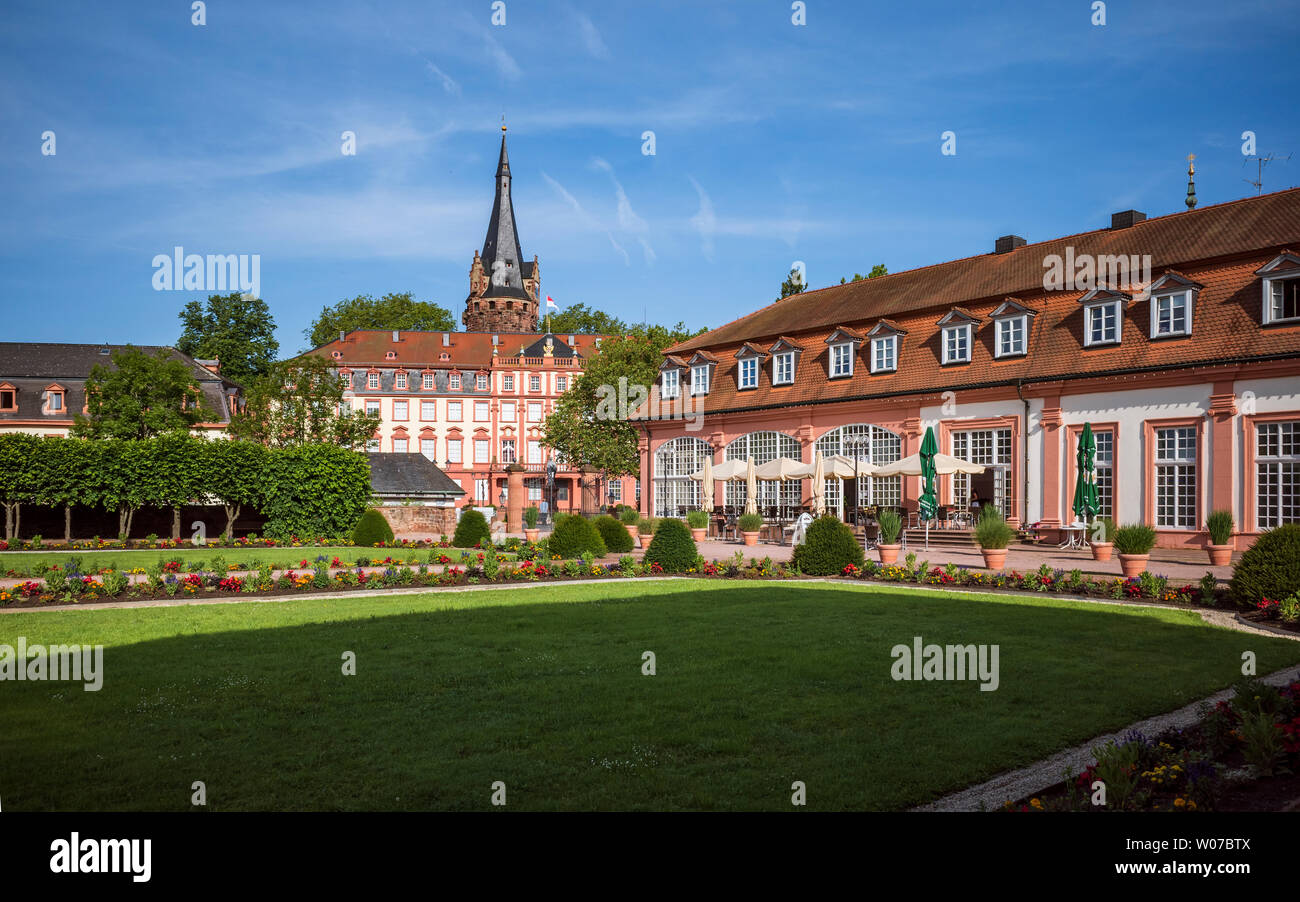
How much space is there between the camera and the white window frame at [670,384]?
140 ft

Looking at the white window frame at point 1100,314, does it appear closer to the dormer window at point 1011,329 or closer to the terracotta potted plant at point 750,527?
the dormer window at point 1011,329

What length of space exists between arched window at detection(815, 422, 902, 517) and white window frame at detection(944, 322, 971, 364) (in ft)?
10.4

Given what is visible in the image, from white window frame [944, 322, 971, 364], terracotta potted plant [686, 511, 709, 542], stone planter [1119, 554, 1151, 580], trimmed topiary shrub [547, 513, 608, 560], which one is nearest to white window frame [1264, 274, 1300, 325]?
white window frame [944, 322, 971, 364]

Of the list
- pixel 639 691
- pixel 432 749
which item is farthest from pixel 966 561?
pixel 432 749

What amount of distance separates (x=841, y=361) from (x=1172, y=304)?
11364 mm

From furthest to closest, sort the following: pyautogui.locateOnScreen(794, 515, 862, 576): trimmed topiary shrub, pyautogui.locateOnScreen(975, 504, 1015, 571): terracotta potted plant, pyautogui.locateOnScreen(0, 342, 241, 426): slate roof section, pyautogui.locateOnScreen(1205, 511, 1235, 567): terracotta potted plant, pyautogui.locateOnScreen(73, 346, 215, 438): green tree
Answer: pyautogui.locateOnScreen(0, 342, 241, 426): slate roof section, pyautogui.locateOnScreen(73, 346, 215, 438): green tree, pyautogui.locateOnScreen(1205, 511, 1235, 567): terracotta potted plant, pyautogui.locateOnScreen(975, 504, 1015, 571): terracotta potted plant, pyautogui.locateOnScreen(794, 515, 862, 576): trimmed topiary shrub

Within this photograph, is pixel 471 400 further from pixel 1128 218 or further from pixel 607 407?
pixel 1128 218

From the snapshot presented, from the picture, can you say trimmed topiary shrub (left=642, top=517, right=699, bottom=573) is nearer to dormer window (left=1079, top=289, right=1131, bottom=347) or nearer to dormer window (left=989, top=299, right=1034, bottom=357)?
dormer window (left=989, top=299, right=1034, bottom=357)

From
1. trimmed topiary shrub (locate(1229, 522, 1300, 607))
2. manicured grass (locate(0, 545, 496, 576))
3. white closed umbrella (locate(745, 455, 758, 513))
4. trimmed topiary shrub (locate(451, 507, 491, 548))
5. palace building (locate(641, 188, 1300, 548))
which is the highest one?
palace building (locate(641, 188, 1300, 548))

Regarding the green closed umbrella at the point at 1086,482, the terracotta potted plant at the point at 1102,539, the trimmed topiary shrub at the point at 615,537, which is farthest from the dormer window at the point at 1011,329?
the trimmed topiary shrub at the point at 615,537

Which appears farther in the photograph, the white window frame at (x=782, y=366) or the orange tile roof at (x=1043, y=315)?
the white window frame at (x=782, y=366)

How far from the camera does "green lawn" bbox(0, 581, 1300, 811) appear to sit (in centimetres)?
581

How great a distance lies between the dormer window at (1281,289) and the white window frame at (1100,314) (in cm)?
373

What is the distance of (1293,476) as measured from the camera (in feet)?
77.9
